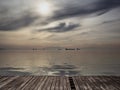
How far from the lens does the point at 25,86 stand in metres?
8.63

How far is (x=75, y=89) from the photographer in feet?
26.7

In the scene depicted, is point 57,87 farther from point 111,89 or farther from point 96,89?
point 111,89

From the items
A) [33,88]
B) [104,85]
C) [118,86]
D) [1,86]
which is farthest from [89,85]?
[1,86]

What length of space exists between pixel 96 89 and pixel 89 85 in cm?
81

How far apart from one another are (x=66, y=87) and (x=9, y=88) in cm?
281

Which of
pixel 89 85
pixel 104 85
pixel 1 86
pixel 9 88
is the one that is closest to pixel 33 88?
pixel 9 88

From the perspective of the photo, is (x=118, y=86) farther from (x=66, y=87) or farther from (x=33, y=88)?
→ (x=33, y=88)

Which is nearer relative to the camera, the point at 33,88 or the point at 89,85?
the point at 33,88

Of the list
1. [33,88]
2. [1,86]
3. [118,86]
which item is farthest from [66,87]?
[1,86]

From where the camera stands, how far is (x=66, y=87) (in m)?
8.43

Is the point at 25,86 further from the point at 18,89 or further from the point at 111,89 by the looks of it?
the point at 111,89

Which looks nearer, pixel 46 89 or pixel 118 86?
pixel 46 89

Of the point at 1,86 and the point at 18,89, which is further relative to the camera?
the point at 1,86

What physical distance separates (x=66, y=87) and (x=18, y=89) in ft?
7.70
